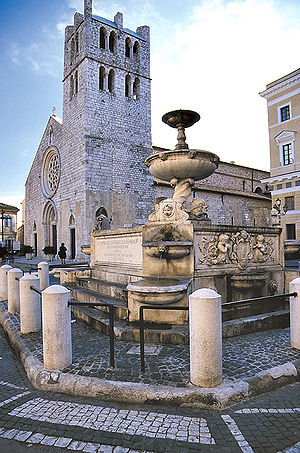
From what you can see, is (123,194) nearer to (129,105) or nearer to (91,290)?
(129,105)

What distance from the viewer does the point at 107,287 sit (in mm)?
6898

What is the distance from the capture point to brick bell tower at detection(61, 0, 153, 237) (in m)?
25.4

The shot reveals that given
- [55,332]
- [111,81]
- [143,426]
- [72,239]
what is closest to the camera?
[143,426]

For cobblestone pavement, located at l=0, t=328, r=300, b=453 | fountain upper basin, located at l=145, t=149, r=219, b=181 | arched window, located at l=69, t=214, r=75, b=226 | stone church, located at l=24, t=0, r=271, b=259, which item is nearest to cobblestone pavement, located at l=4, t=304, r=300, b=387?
cobblestone pavement, located at l=0, t=328, r=300, b=453

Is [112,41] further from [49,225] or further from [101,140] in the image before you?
[49,225]

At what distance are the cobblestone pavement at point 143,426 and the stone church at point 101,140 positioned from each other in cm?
2078

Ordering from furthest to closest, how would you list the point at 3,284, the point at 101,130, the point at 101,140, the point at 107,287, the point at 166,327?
the point at 101,130
the point at 101,140
the point at 3,284
the point at 107,287
the point at 166,327

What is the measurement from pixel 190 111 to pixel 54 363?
5929mm

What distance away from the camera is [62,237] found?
28125mm

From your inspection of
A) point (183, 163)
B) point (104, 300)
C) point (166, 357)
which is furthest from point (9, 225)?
point (166, 357)

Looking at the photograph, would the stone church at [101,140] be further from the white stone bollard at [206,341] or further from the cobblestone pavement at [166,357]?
the white stone bollard at [206,341]

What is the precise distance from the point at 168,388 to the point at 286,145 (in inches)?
1026

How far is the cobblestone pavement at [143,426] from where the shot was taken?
8.02 ft

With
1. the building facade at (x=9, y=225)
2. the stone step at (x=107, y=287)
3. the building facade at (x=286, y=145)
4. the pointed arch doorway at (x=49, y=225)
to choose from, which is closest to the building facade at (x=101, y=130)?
the pointed arch doorway at (x=49, y=225)
